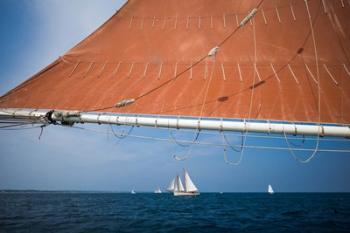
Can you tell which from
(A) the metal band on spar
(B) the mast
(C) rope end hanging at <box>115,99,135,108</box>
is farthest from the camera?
(B) the mast

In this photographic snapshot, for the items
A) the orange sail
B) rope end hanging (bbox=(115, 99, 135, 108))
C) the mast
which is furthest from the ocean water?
the mast

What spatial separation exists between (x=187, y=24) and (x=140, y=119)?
3.56 m

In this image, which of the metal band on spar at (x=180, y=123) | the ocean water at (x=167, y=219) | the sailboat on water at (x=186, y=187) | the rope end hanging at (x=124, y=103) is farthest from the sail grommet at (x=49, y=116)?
the sailboat on water at (x=186, y=187)

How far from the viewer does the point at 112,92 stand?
21.3 feet

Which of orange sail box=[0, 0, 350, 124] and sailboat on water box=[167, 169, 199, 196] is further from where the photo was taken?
sailboat on water box=[167, 169, 199, 196]

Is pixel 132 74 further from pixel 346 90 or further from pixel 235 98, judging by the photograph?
pixel 346 90

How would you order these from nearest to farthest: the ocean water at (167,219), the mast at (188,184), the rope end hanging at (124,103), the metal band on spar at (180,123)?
the metal band on spar at (180,123) < the rope end hanging at (124,103) < the ocean water at (167,219) < the mast at (188,184)

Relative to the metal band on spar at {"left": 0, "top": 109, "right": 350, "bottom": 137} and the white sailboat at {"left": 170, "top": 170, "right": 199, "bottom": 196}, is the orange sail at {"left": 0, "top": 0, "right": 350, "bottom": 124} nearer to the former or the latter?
the metal band on spar at {"left": 0, "top": 109, "right": 350, "bottom": 137}

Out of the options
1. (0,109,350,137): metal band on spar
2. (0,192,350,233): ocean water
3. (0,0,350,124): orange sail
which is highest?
(0,0,350,124): orange sail

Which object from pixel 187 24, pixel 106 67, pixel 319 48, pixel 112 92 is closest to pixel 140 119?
pixel 112 92

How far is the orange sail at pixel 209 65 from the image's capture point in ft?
19.1

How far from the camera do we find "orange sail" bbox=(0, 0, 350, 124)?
5.84 meters

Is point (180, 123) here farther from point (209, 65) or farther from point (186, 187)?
point (186, 187)

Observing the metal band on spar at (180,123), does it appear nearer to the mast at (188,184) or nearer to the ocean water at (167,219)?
the ocean water at (167,219)
